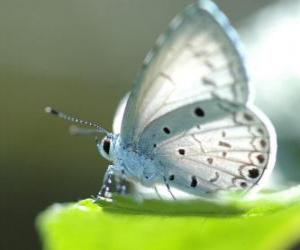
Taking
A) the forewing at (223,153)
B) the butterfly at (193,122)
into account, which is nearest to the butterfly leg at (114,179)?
the butterfly at (193,122)

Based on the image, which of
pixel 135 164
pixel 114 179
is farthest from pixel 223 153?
pixel 114 179

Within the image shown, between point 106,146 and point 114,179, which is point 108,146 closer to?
point 106,146

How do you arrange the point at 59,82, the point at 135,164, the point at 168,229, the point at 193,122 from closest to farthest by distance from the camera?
the point at 168,229
the point at 193,122
the point at 135,164
the point at 59,82

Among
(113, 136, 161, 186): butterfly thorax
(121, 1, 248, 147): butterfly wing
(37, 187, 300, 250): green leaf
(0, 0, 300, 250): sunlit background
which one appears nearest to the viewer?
(37, 187, 300, 250): green leaf

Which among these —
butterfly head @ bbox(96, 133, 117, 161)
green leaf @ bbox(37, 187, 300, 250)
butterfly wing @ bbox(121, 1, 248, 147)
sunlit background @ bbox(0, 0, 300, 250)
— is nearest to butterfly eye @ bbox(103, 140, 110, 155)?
butterfly head @ bbox(96, 133, 117, 161)

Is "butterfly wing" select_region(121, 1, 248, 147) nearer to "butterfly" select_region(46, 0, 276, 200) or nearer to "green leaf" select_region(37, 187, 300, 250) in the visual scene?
"butterfly" select_region(46, 0, 276, 200)

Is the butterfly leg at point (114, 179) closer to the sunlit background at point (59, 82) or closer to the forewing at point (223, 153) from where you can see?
the forewing at point (223, 153)
